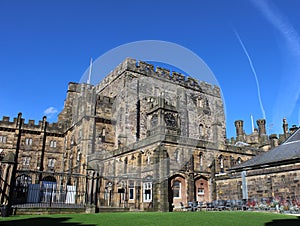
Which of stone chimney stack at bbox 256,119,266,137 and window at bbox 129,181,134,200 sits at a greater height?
stone chimney stack at bbox 256,119,266,137

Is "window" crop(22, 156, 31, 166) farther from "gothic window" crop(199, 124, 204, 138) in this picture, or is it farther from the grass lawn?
the grass lawn

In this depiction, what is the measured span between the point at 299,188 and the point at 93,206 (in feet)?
40.2

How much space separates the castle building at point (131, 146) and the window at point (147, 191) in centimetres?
8

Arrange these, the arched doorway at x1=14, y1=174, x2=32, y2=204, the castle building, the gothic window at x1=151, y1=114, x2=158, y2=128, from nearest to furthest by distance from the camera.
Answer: the arched doorway at x1=14, y1=174, x2=32, y2=204 → the castle building → the gothic window at x1=151, y1=114, x2=158, y2=128

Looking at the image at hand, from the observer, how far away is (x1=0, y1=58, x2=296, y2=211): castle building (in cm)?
2041

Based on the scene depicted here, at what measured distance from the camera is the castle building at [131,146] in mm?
20406

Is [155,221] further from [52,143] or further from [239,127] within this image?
[239,127]

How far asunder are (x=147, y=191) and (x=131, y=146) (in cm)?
488

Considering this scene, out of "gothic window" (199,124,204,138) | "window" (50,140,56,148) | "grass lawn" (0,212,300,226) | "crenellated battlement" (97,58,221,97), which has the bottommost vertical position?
"grass lawn" (0,212,300,226)

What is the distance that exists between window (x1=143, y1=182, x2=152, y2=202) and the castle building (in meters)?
0.08

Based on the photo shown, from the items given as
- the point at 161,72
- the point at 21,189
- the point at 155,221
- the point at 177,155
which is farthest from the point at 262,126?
the point at 155,221

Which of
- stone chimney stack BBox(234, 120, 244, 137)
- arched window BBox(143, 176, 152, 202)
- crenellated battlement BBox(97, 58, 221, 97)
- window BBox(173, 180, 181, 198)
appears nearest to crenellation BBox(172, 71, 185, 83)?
crenellated battlement BBox(97, 58, 221, 97)

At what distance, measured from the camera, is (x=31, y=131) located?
127ft

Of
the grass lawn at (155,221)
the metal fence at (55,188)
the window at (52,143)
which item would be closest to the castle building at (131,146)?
the window at (52,143)
